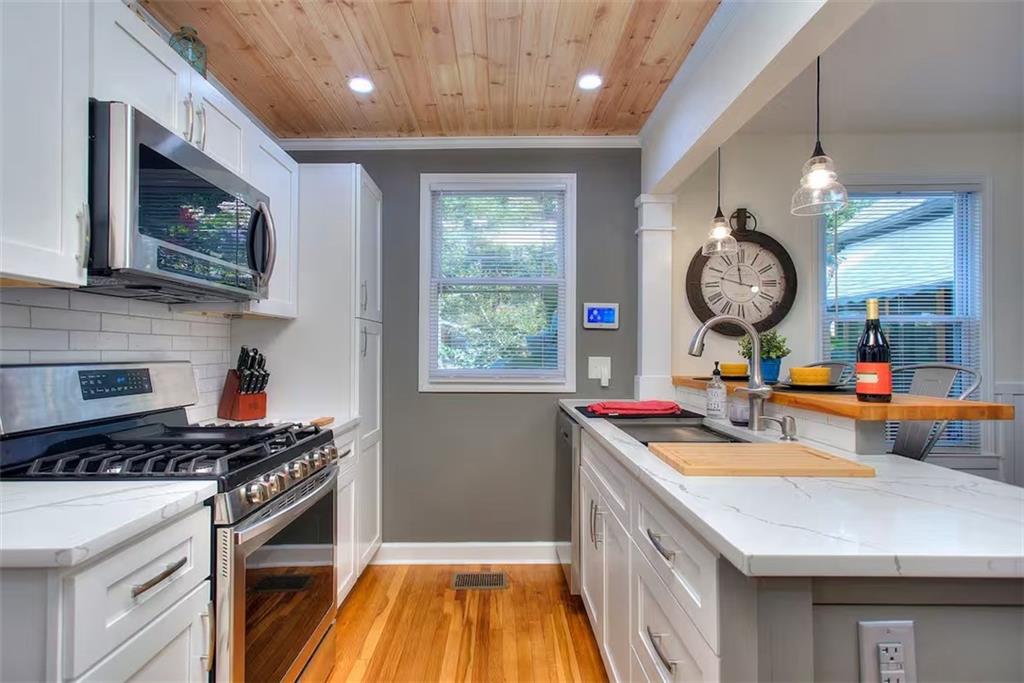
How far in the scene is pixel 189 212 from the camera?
56.4 inches

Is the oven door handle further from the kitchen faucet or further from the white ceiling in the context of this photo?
the white ceiling

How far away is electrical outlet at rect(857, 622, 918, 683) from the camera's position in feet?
2.45

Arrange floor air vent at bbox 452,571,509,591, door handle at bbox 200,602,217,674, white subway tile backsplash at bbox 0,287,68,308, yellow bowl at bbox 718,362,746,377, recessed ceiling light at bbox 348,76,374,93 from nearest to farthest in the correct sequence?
door handle at bbox 200,602,217,674 < white subway tile backsplash at bbox 0,287,68,308 < recessed ceiling light at bbox 348,76,374,93 < yellow bowl at bbox 718,362,746,377 < floor air vent at bbox 452,571,509,591

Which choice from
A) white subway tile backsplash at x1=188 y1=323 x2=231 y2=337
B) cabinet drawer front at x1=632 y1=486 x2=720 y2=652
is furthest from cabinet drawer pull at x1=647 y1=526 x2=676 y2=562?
white subway tile backsplash at x1=188 y1=323 x2=231 y2=337

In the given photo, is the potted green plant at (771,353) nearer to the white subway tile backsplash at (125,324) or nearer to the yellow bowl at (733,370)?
the yellow bowl at (733,370)

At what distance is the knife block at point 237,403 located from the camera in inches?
82.4

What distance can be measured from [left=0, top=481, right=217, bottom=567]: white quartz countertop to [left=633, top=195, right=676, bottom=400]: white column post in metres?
2.21

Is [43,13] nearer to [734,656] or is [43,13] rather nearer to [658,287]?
[734,656]

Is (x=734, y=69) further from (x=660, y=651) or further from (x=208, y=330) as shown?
(x=208, y=330)

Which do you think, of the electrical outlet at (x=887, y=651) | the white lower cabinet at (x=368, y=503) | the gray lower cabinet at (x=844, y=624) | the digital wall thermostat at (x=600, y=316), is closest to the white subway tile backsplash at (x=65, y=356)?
the white lower cabinet at (x=368, y=503)

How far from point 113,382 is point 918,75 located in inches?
146

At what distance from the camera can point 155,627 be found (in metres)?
0.94

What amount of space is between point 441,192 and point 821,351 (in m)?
2.51

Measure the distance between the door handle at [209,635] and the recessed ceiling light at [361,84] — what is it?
2.14 meters
